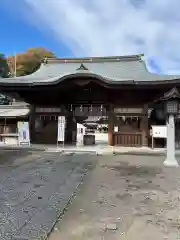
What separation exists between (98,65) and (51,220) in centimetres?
1874

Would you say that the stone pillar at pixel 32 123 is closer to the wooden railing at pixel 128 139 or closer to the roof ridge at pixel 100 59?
the wooden railing at pixel 128 139

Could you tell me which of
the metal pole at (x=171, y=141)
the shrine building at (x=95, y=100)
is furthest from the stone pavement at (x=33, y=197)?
the shrine building at (x=95, y=100)

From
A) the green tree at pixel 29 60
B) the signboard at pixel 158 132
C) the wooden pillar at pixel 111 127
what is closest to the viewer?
the signboard at pixel 158 132

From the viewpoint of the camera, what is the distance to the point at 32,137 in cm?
1864

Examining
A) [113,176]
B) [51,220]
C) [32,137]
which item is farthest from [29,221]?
[32,137]

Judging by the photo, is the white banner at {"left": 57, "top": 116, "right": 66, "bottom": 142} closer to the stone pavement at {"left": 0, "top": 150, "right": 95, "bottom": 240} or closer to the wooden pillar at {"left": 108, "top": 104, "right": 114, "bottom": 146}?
the wooden pillar at {"left": 108, "top": 104, "right": 114, "bottom": 146}

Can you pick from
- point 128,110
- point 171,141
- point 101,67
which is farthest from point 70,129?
point 171,141

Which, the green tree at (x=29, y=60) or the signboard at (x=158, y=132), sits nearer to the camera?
the signboard at (x=158, y=132)

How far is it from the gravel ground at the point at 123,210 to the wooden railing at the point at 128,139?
9.35m

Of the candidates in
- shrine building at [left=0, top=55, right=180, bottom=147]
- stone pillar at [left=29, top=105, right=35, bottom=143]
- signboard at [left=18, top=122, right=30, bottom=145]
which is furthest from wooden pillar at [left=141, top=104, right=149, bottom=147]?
stone pillar at [left=29, top=105, right=35, bottom=143]

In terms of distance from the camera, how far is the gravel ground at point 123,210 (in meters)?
3.74

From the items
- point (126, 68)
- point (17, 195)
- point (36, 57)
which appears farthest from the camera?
point (36, 57)

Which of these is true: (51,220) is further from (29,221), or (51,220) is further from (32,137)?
(32,137)

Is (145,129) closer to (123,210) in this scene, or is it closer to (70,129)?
(70,129)
